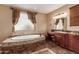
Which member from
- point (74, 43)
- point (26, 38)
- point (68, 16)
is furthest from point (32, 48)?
point (68, 16)

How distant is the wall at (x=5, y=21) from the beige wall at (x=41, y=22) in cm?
49

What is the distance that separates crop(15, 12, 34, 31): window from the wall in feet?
0.49

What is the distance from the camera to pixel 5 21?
5.38ft

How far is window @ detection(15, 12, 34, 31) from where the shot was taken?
1.69 meters

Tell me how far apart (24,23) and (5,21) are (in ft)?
1.05

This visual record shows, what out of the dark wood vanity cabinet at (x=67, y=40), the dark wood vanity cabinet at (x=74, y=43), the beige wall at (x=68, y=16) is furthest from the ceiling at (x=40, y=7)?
the dark wood vanity cabinet at (x=74, y=43)

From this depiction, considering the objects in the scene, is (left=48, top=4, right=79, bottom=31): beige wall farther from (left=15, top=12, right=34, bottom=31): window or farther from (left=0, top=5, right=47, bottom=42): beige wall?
(left=0, top=5, right=47, bottom=42): beige wall

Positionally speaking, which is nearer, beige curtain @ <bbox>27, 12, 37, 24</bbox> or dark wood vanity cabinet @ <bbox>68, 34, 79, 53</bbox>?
dark wood vanity cabinet @ <bbox>68, 34, 79, 53</bbox>

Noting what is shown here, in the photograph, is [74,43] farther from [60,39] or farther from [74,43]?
[60,39]

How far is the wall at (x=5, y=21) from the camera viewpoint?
163 cm

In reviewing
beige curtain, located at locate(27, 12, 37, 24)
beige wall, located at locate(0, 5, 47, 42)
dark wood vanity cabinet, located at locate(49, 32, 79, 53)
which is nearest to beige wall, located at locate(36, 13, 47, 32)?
beige curtain, located at locate(27, 12, 37, 24)

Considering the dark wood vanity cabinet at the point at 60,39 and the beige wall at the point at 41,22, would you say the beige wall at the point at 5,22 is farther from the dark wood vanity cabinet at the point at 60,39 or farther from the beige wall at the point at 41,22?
the dark wood vanity cabinet at the point at 60,39
